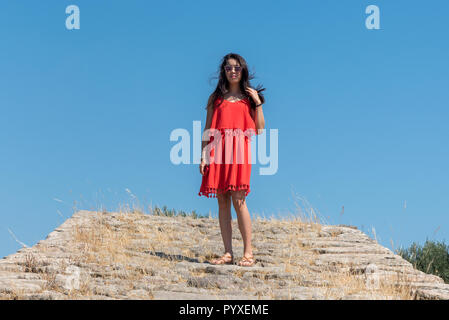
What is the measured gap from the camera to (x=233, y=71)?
6719 mm

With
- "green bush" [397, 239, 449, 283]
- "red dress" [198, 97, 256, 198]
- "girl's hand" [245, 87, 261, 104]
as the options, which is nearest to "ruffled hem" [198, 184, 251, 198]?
"red dress" [198, 97, 256, 198]

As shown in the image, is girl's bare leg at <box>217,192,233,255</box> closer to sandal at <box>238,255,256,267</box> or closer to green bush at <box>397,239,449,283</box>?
sandal at <box>238,255,256,267</box>

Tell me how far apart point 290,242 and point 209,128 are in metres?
3.08

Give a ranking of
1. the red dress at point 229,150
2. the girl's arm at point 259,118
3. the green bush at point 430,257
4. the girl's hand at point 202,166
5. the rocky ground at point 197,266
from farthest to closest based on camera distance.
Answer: the green bush at point 430,257
the girl's arm at point 259,118
the girl's hand at point 202,166
the red dress at point 229,150
the rocky ground at point 197,266

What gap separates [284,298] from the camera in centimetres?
525

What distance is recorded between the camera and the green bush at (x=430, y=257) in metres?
9.97

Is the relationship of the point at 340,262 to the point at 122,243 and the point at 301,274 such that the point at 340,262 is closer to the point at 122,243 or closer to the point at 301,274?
the point at 301,274

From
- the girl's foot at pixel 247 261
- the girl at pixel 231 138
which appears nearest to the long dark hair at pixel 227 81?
the girl at pixel 231 138

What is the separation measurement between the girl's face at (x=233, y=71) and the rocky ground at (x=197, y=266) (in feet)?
7.91

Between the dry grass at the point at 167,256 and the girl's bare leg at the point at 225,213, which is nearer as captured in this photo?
the dry grass at the point at 167,256

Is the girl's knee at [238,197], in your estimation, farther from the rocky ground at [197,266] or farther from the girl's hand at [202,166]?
the rocky ground at [197,266]

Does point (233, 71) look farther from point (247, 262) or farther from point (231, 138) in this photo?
point (247, 262)

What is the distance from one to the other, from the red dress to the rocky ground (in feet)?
3.44

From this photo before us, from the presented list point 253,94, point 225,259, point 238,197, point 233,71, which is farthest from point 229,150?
point 225,259
